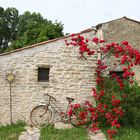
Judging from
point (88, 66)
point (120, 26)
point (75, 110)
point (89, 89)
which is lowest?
point (75, 110)

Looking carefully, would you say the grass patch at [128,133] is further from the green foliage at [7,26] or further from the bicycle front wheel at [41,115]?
the green foliage at [7,26]

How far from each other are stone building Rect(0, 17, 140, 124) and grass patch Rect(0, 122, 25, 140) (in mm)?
290

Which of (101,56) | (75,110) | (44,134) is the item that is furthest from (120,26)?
(44,134)

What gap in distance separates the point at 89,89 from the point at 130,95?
4.77 ft

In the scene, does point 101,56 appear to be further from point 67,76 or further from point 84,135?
point 84,135

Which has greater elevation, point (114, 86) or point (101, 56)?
point (101, 56)

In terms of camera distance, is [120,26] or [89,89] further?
[120,26]

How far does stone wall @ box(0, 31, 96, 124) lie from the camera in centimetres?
1116

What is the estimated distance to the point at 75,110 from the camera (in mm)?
11094

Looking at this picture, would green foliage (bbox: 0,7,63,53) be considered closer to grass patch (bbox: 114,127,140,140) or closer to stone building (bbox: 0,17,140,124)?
stone building (bbox: 0,17,140,124)

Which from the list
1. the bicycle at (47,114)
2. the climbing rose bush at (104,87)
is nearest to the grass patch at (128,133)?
the climbing rose bush at (104,87)

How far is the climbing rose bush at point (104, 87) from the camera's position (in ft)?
34.6

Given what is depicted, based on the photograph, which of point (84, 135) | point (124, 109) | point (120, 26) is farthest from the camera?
point (120, 26)

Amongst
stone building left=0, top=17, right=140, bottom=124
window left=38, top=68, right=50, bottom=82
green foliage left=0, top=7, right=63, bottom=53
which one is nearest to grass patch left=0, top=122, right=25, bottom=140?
stone building left=0, top=17, right=140, bottom=124
